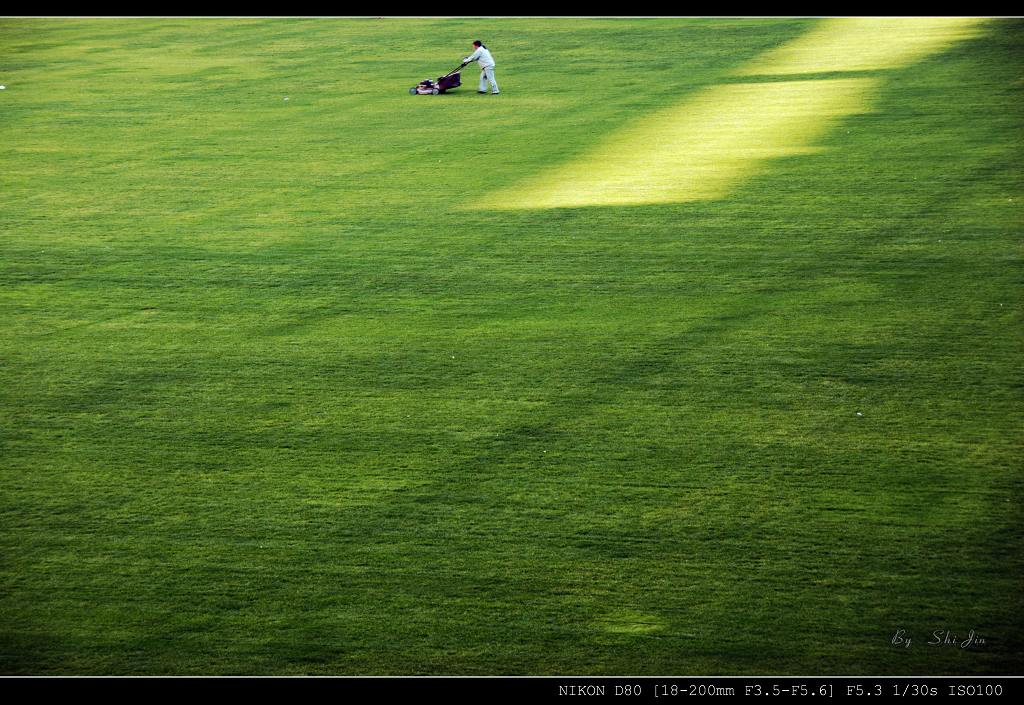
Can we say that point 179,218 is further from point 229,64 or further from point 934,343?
point 229,64

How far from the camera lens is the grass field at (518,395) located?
5.43m

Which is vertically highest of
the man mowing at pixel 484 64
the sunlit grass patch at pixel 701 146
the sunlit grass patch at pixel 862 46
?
the man mowing at pixel 484 64

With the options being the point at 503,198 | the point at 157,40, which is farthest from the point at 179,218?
the point at 157,40

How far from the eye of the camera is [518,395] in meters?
7.93

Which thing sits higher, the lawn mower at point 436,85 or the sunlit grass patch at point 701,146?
the lawn mower at point 436,85

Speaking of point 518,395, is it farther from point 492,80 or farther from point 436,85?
point 436,85

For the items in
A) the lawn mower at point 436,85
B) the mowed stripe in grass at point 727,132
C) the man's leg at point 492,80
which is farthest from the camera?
the lawn mower at point 436,85

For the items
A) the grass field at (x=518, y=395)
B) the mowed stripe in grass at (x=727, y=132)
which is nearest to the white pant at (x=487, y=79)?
the grass field at (x=518, y=395)

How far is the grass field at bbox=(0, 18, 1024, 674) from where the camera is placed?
5434mm

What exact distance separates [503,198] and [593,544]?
7603mm

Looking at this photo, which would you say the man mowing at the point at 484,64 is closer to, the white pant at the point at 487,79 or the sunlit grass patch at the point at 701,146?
the white pant at the point at 487,79

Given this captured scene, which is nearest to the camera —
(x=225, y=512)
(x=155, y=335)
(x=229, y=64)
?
(x=225, y=512)

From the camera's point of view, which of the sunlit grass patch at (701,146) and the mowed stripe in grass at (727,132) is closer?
the sunlit grass patch at (701,146)

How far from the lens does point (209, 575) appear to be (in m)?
5.83
